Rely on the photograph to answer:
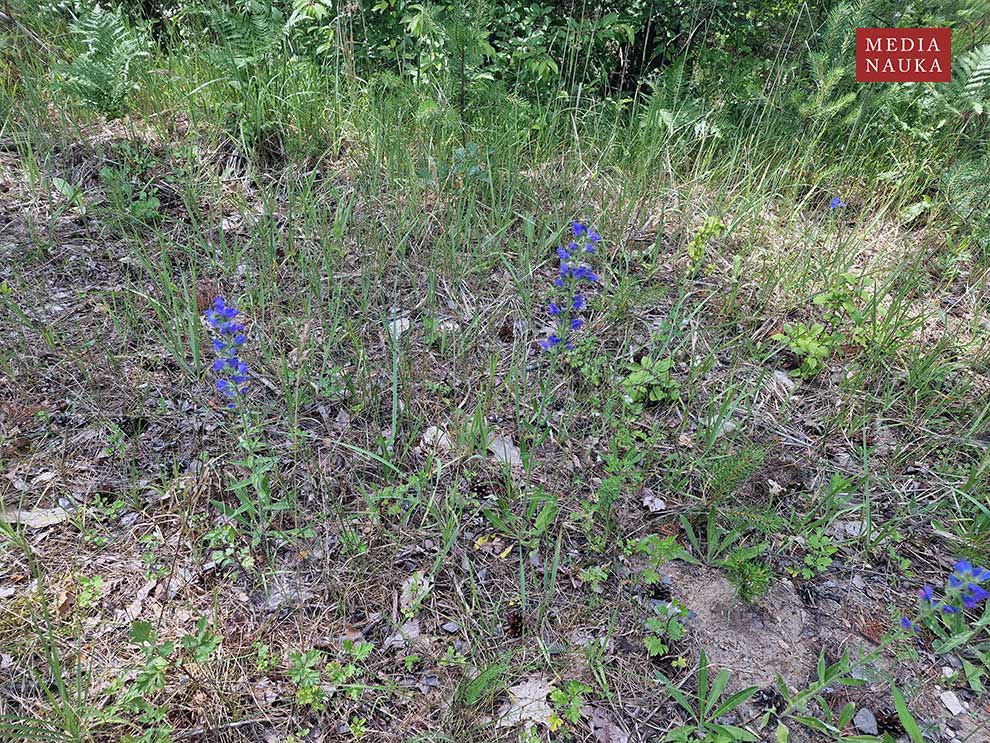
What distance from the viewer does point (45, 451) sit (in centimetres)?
202

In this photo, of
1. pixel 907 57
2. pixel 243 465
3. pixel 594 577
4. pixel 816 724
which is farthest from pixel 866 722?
pixel 907 57

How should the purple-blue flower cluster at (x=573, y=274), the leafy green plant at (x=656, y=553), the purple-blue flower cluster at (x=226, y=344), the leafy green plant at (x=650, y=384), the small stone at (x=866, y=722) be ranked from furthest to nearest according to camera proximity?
the leafy green plant at (x=650, y=384)
the purple-blue flower cluster at (x=573, y=274)
the leafy green plant at (x=656, y=553)
the purple-blue flower cluster at (x=226, y=344)
the small stone at (x=866, y=722)

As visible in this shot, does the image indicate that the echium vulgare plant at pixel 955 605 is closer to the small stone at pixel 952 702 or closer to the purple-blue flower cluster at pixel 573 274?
the small stone at pixel 952 702

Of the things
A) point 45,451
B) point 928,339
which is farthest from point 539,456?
point 928,339

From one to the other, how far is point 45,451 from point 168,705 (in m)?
1.01

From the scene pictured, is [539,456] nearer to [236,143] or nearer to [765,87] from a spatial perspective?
[236,143]

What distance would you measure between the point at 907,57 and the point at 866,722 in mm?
3599

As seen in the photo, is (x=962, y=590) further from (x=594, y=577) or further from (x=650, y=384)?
(x=650, y=384)

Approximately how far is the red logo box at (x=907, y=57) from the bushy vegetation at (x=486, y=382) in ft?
0.23

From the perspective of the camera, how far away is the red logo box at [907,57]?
3.38 meters

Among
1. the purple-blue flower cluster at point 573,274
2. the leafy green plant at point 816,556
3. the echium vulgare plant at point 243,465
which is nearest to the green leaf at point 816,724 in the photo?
the leafy green plant at point 816,556

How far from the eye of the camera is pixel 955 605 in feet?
5.23

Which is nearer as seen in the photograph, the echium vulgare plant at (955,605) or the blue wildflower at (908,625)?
the echium vulgare plant at (955,605)

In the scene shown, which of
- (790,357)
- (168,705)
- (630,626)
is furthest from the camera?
(790,357)
